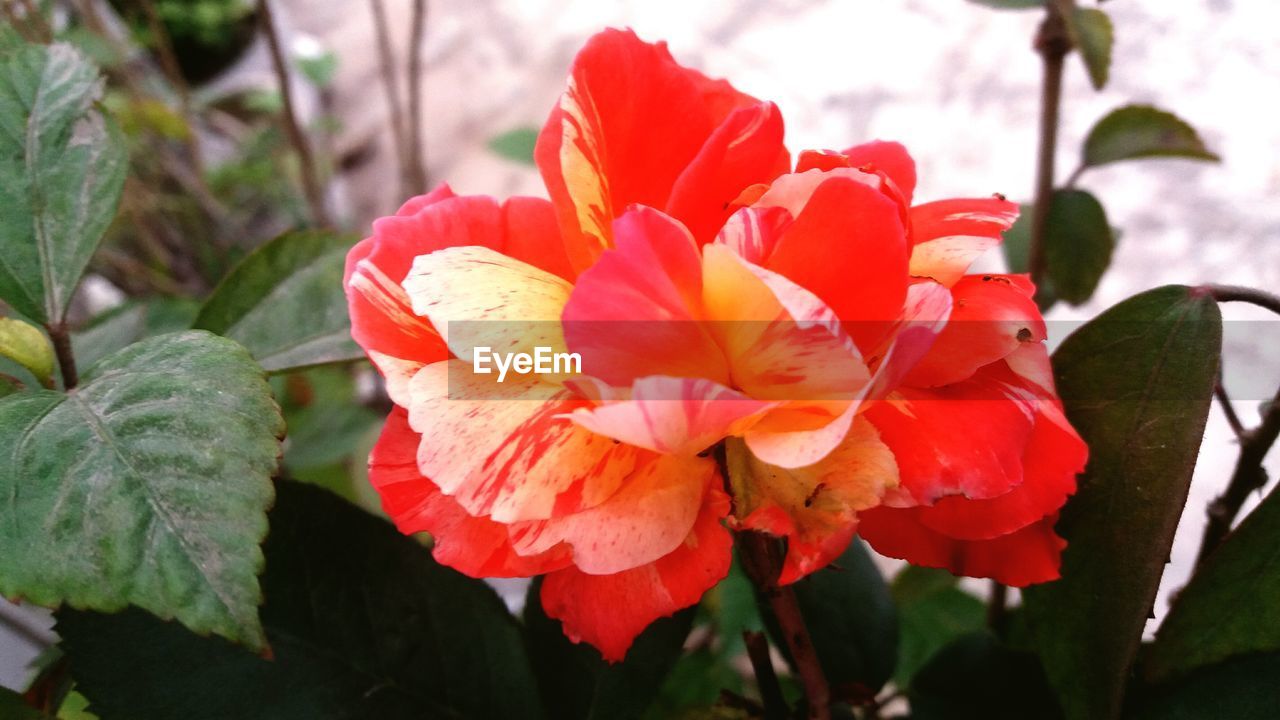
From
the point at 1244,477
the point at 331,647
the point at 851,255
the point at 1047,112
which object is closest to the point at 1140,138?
the point at 1047,112

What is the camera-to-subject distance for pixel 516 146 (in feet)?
2.40

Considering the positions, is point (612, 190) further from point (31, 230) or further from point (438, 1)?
point (438, 1)

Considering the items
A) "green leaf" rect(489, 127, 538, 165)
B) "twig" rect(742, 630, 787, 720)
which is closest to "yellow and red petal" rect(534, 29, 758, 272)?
"twig" rect(742, 630, 787, 720)

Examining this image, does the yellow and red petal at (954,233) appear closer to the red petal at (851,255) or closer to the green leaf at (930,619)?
the red petal at (851,255)

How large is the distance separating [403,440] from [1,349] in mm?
143

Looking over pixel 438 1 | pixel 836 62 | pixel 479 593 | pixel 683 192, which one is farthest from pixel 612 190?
pixel 438 1

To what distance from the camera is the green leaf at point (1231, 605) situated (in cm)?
24

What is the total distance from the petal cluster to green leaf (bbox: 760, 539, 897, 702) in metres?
0.14

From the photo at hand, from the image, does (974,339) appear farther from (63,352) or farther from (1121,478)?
(63,352)

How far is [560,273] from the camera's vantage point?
0.25 metres

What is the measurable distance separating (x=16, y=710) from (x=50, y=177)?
161 millimetres

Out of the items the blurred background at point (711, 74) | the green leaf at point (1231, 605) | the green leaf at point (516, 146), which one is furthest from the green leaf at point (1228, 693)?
the green leaf at point (516, 146)

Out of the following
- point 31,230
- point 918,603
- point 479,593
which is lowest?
point 918,603

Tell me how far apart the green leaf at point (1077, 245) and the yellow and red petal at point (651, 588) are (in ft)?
0.88
